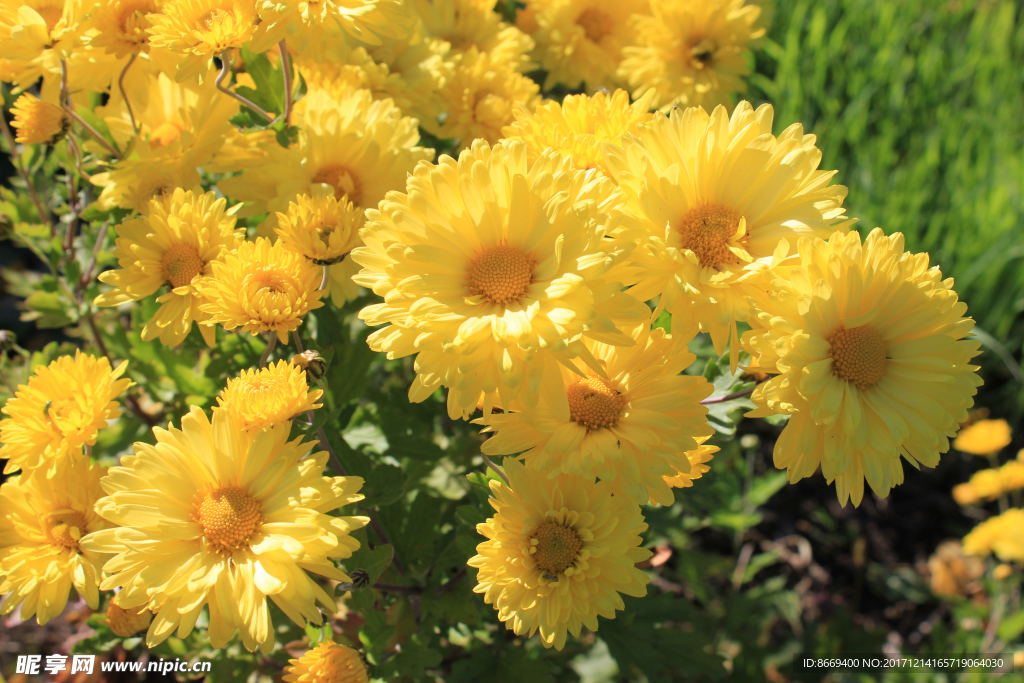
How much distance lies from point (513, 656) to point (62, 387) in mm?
1226

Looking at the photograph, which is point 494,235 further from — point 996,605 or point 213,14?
point 996,605

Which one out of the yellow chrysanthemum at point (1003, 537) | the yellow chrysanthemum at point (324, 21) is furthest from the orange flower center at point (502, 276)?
the yellow chrysanthemum at point (1003, 537)

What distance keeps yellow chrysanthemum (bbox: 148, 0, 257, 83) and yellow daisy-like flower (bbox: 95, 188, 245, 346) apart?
26 cm

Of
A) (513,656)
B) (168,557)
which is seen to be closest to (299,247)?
(168,557)

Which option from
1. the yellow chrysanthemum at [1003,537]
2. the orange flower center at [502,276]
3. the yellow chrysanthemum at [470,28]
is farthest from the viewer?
the yellow chrysanthemum at [1003,537]

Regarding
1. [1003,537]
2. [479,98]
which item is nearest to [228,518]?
[479,98]

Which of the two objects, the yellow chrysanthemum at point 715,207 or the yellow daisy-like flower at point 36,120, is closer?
the yellow chrysanthemum at point 715,207

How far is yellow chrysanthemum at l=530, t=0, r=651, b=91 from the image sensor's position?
2.11 metres

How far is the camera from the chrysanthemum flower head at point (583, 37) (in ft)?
6.91

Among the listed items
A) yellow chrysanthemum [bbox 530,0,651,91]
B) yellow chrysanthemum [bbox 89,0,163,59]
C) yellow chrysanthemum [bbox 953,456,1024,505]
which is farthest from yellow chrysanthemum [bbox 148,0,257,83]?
yellow chrysanthemum [bbox 953,456,1024,505]

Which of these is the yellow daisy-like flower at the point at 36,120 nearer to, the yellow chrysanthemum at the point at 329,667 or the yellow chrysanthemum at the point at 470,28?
the yellow chrysanthemum at the point at 470,28

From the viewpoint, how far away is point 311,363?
1.19m

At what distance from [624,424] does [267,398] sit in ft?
2.01

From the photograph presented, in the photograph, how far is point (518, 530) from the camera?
3.80 ft
